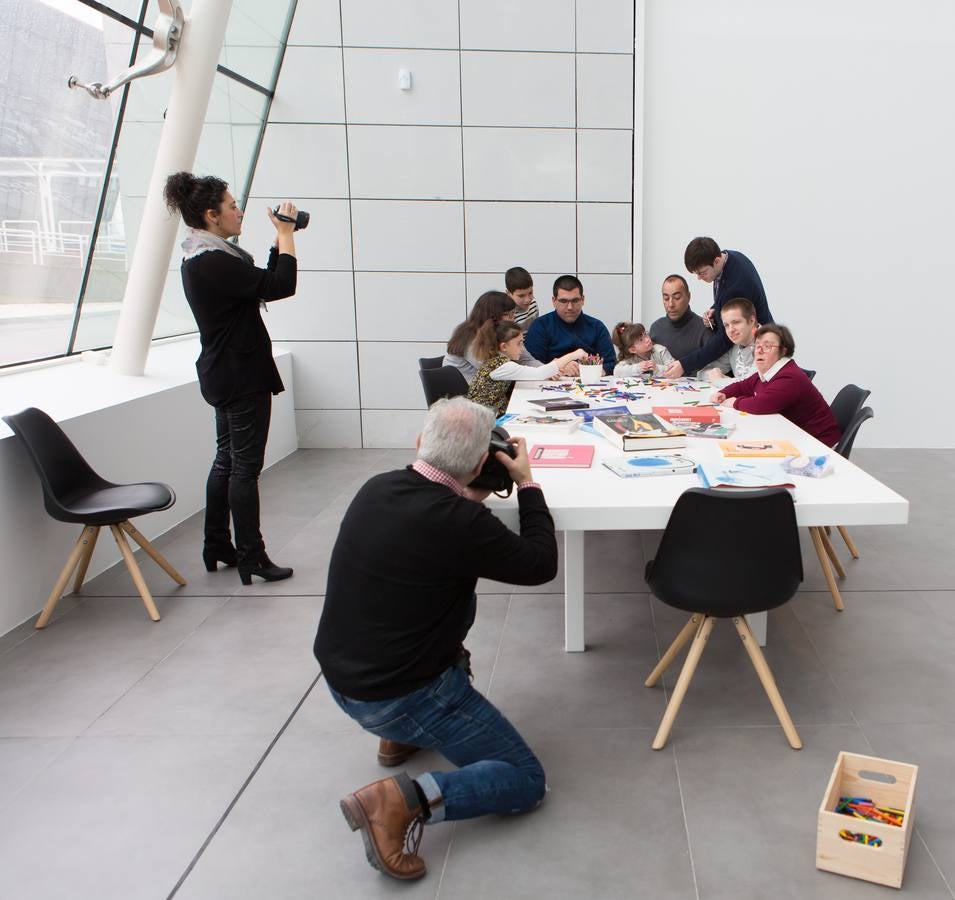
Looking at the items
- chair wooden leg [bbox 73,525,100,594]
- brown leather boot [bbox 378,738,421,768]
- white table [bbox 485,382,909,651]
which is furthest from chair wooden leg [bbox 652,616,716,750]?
chair wooden leg [bbox 73,525,100,594]

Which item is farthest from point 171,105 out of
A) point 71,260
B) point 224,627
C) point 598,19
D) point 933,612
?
point 933,612

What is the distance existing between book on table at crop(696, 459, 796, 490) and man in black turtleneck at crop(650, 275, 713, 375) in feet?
7.96

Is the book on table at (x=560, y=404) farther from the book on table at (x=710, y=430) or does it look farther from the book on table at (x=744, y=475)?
the book on table at (x=744, y=475)

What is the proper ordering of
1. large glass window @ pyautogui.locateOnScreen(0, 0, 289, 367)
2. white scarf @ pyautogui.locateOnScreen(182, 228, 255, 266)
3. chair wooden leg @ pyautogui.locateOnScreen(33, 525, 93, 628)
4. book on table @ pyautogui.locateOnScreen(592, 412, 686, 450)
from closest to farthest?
book on table @ pyautogui.locateOnScreen(592, 412, 686, 450) → chair wooden leg @ pyautogui.locateOnScreen(33, 525, 93, 628) → white scarf @ pyautogui.locateOnScreen(182, 228, 255, 266) → large glass window @ pyautogui.locateOnScreen(0, 0, 289, 367)

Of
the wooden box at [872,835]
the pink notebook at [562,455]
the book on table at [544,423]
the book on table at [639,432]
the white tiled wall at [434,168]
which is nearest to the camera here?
the wooden box at [872,835]

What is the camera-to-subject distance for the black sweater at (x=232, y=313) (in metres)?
3.58

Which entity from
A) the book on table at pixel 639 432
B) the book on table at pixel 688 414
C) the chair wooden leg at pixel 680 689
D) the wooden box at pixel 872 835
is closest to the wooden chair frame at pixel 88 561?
the book on table at pixel 639 432

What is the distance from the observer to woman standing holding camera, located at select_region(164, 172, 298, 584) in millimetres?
3584

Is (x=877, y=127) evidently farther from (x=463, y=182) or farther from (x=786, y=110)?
(x=463, y=182)

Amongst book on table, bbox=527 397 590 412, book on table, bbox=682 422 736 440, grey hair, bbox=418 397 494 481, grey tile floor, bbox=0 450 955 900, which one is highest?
grey hair, bbox=418 397 494 481

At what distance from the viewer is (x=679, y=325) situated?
522cm

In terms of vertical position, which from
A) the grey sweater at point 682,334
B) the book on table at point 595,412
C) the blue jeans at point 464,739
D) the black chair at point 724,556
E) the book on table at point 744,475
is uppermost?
the grey sweater at point 682,334

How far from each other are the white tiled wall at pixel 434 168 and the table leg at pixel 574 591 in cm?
365

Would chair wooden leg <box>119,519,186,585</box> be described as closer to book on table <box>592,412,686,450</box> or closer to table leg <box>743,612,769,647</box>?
book on table <box>592,412,686,450</box>
